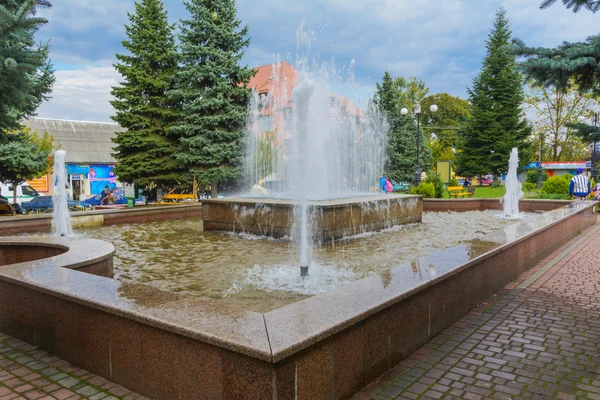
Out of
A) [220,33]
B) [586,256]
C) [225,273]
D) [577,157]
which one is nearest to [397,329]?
[225,273]

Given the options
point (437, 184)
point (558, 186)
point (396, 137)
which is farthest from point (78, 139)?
point (558, 186)

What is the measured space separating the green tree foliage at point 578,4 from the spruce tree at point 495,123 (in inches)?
1242

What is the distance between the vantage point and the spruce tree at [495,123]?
34188mm

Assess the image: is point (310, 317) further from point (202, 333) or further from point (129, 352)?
point (129, 352)

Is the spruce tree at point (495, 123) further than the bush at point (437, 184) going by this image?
Yes

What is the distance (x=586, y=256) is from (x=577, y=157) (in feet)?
154

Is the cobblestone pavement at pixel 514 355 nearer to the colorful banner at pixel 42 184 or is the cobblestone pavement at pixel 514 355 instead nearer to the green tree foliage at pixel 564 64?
the green tree foliage at pixel 564 64

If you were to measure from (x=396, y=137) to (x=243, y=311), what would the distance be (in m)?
30.6

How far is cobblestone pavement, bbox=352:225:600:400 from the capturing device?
3303 millimetres

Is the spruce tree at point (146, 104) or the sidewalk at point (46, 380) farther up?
the spruce tree at point (146, 104)

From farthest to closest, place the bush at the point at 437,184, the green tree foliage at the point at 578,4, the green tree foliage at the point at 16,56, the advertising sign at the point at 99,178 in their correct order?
the advertising sign at the point at 99,178, the bush at the point at 437,184, the green tree foliage at the point at 16,56, the green tree foliage at the point at 578,4

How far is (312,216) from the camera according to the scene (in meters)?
8.95

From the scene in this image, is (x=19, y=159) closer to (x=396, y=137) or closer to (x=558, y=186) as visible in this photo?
(x=558, y=186)

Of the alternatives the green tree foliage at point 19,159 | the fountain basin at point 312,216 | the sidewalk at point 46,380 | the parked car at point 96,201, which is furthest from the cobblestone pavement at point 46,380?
the parked car at point 96,201
